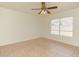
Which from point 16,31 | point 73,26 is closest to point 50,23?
point 73,26

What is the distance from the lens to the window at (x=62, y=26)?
5.21 m

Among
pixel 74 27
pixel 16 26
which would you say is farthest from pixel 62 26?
pixel 16 26

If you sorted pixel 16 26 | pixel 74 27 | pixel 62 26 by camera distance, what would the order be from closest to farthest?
pixel 74 27, pixel 16 26, pixel 62 26

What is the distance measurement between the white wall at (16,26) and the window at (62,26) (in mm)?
1547

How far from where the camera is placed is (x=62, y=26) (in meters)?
5.82

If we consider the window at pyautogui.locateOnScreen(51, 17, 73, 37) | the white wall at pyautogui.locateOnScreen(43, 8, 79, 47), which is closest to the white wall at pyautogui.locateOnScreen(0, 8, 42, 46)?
the white wall at pyautogui.locateOnScreen(43, 8, 79, 47)

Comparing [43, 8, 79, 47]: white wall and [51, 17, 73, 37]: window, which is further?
[51, 17, 73, 37]: window

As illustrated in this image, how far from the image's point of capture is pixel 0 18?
4.59m

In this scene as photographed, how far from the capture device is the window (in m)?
5.21

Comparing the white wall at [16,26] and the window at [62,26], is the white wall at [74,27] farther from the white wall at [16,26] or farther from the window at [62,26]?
the white wall at [16,26]

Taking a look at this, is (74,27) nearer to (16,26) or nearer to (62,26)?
(62,26)

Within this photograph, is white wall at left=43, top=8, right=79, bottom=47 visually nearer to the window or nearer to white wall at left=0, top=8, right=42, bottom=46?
the window

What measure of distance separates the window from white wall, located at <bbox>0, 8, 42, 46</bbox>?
1547 millimetres

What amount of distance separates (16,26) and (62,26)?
2.95 metres
